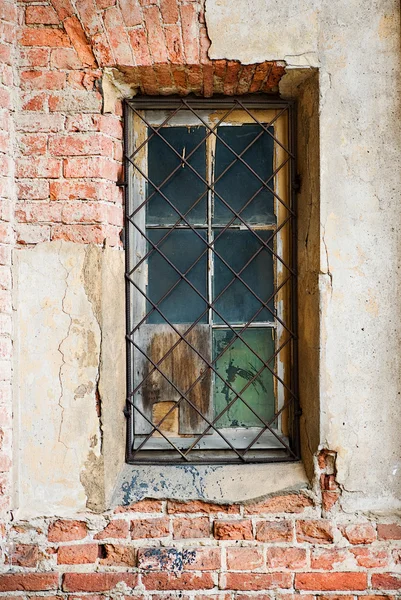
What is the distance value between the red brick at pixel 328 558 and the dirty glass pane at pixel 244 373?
59cm

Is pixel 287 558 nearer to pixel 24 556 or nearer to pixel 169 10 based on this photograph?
pixel 24 556

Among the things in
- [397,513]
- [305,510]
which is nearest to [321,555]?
[305,510]

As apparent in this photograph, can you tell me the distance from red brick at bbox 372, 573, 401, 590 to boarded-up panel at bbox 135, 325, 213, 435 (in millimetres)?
961

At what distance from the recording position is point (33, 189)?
1989 mm

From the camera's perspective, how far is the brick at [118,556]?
Answer: 6.55 feet

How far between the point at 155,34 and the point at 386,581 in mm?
2494

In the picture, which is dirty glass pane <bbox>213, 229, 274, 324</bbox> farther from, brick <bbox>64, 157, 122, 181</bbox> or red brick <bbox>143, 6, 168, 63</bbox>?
red brick <bbox>143, 6, 168, 63</bbox>

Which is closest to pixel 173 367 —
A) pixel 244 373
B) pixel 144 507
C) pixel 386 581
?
pixel 244 373

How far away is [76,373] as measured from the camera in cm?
198

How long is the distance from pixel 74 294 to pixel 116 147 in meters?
0.69

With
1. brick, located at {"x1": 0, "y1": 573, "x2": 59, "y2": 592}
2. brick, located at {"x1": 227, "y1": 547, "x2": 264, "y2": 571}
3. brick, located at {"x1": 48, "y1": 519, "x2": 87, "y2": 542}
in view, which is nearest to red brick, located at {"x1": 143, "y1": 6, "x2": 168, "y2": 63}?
brick, located at {"x1": 48, "y1": 519, "x2": 87, "y2": 542}

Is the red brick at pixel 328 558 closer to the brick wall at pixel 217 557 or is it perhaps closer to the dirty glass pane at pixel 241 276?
the brick wall at pixel 217 557

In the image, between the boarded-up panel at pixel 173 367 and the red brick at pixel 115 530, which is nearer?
the red brick at pixel 115 530

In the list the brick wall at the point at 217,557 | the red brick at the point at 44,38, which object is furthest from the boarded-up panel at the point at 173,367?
the red brick at the point at 44,38
